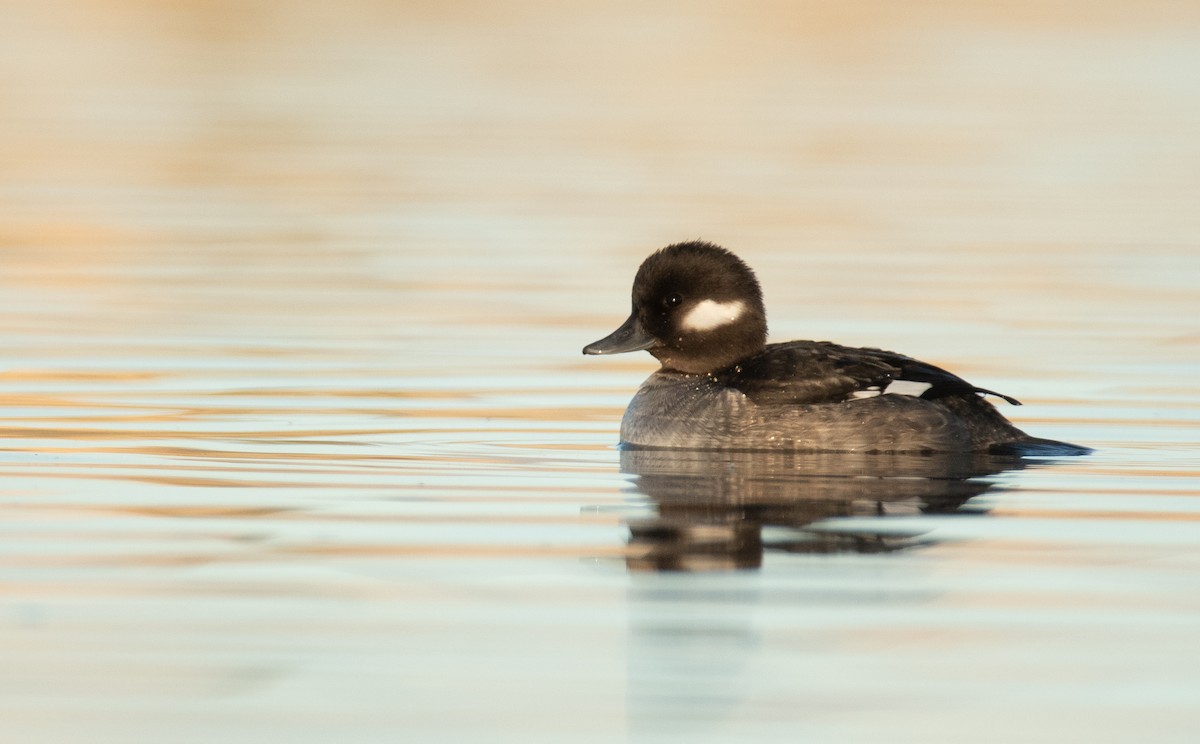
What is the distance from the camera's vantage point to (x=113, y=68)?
38406 mm

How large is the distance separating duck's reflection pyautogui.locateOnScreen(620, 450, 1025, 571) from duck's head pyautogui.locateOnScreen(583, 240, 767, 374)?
87 centimetres

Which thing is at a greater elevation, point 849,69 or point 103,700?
point 849,69

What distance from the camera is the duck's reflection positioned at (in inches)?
300

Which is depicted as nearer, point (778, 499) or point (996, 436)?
point (778, 499)

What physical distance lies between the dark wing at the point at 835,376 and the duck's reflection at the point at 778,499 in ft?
0.90

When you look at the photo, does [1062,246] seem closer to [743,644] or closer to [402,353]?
[402,353]

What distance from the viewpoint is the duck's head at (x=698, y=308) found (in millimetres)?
10914

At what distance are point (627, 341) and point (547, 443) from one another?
3.18 feet

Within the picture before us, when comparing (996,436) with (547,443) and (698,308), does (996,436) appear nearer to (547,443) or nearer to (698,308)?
(698,308)

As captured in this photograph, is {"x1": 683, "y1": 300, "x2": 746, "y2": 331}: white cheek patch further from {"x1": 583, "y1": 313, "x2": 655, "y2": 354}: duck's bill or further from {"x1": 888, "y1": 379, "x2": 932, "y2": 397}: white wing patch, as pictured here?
{"x1": 888, "y1": 379, "x2": 932, "y2": 397}: white wing patch

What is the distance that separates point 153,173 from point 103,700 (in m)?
19.0

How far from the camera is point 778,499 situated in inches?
343

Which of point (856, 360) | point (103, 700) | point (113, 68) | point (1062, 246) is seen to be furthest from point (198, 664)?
point (113, 68)

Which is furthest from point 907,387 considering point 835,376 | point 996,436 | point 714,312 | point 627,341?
point 627,341
